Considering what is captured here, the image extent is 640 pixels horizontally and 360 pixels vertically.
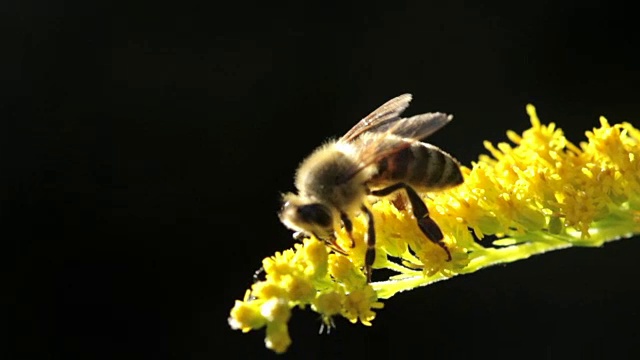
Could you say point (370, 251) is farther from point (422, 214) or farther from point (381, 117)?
point (381, 117)

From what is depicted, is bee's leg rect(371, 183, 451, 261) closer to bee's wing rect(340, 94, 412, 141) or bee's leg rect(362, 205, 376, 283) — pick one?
bee's leg rect(362, 205, 376, 283)

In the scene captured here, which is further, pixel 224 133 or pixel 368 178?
pixel 224 133

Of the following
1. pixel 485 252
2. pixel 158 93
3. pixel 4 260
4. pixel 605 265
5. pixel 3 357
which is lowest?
pixel 485 252

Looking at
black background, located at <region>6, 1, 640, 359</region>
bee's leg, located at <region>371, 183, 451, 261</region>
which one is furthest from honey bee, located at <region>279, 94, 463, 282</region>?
black background, located at <region>6, 1, 640, 359</region>

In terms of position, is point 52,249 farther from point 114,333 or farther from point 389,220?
point 389,220

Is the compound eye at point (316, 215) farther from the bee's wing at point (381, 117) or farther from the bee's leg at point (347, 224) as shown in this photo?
the bee's wing at point (381, 117)

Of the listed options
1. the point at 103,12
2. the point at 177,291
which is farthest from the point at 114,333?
the point at 103,12

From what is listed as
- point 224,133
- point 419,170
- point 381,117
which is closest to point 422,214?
point 419,170
